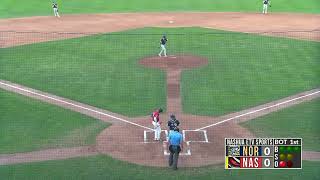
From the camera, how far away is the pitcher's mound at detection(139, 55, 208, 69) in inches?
886

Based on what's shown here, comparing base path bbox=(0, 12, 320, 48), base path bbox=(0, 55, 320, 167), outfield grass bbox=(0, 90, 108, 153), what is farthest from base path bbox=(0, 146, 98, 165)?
base path bbox=(0, 12, 320, 48)

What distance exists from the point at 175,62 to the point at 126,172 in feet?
→ 35.3

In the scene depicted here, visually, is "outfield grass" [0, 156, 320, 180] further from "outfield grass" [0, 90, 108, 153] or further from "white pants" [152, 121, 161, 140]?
"white pants" [152, 121, 161, 140]

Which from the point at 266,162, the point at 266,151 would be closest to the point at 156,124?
the point at 266,162

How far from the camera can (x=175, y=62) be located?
23031 mm

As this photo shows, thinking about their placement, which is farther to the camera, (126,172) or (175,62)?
(175,62)

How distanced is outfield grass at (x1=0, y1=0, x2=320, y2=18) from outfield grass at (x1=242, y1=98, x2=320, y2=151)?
19118mm

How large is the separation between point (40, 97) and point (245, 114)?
752cm

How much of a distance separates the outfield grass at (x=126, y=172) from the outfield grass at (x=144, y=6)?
2280 centimetres

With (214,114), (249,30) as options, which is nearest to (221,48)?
(249,30)

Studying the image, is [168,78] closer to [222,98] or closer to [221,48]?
[222,98]

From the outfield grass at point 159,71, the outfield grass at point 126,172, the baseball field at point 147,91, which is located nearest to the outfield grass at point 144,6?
the baseball field at point 147,91

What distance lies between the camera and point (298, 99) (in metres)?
18.3
